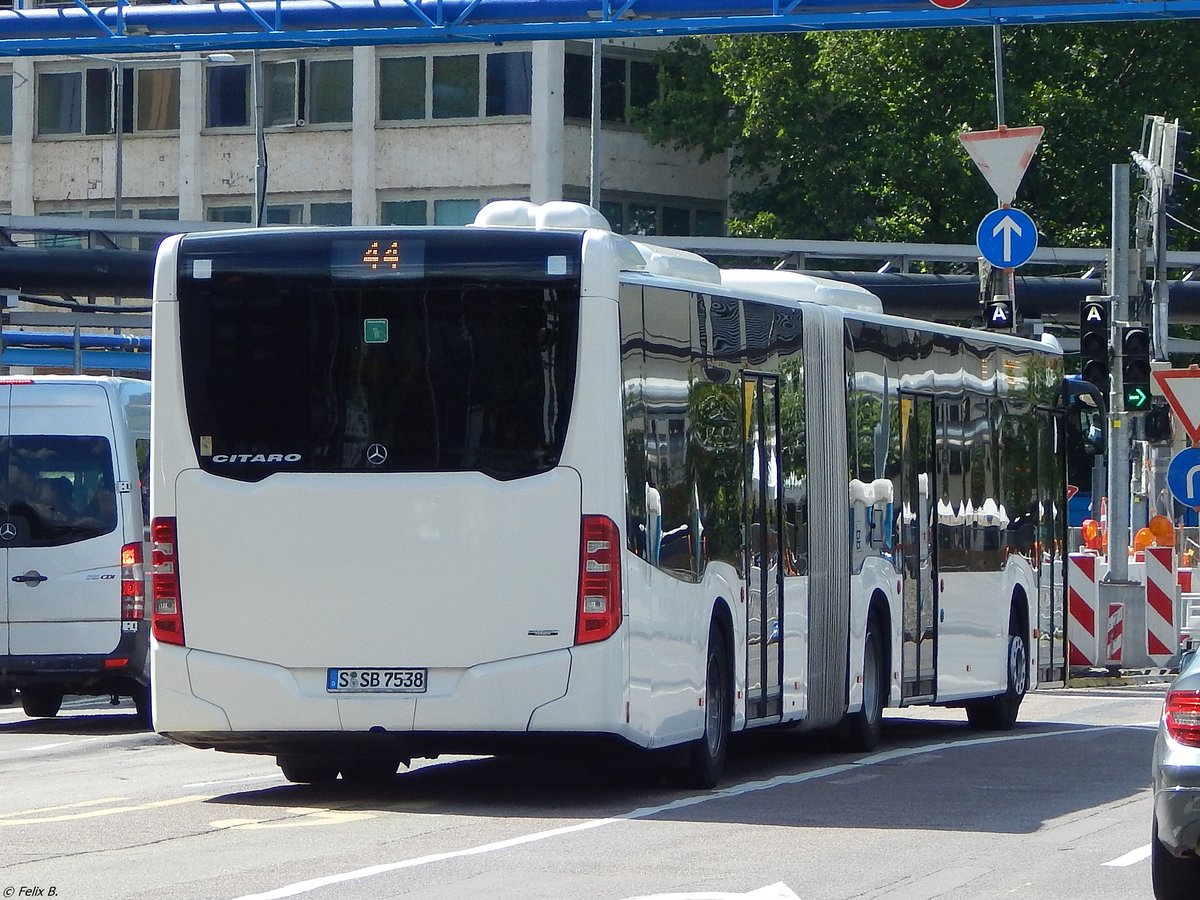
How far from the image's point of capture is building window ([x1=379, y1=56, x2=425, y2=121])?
195 ft

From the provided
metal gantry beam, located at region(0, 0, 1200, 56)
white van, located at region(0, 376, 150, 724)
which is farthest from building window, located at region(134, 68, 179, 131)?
white van, located at region(0, 376, 150, 724)

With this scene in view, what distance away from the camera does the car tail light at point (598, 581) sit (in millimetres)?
12984

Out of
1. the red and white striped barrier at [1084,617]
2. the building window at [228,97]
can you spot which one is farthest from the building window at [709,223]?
the red and white striped barrier at [1084,617]

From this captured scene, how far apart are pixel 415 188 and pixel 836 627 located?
43.4m

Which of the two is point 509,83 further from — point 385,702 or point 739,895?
point 739,895

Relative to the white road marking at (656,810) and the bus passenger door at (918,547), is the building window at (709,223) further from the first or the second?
the bus passenger door at (918,547)

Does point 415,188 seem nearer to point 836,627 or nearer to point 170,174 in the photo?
point 170,174

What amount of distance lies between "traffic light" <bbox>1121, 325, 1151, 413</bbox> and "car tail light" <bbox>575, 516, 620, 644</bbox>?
15635mm

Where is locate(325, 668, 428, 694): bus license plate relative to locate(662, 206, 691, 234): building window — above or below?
below

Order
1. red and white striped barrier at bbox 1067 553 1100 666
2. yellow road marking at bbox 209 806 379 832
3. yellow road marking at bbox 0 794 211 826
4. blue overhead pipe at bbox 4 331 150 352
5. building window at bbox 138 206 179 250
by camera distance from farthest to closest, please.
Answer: building window at bbox 138 206 179 250 → blue overhead pipe at bbox 4 331 150 352 → red and white striped barrier at bbox 1067 553 1100 666 → yellow road marking at bbox 0 794 211 826 → yellow road marking at bbox 209 806 379 832

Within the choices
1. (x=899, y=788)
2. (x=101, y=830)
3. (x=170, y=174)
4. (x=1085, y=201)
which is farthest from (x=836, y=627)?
(x=170, y=174)

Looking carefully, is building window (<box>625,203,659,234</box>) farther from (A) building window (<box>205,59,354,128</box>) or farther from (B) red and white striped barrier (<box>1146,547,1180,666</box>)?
(B) red and white striped barrier (<box>1146,547,1180,666</box>)

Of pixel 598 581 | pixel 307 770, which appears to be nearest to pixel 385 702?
pixel 598 581

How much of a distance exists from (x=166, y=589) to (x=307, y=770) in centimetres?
179
